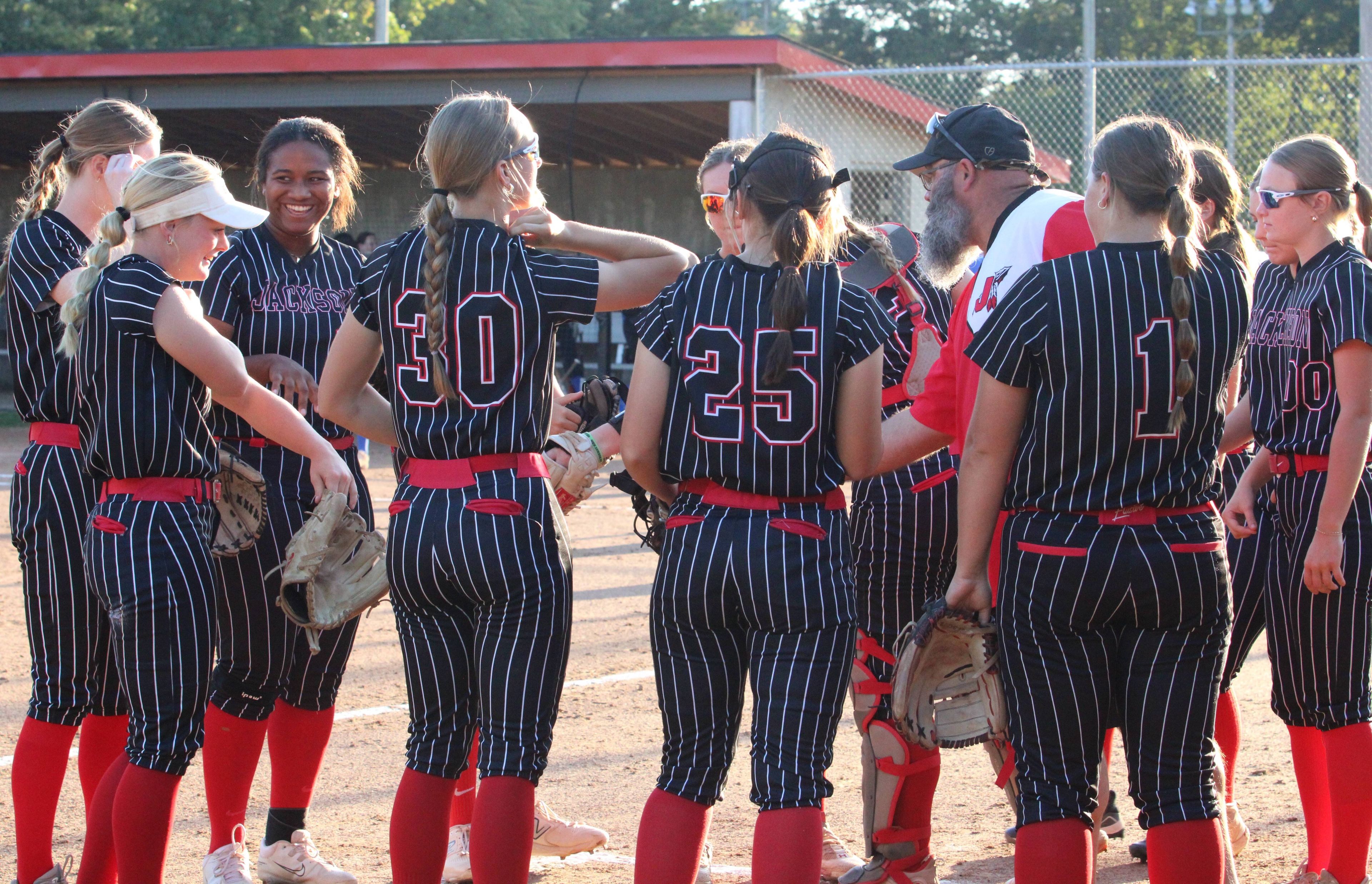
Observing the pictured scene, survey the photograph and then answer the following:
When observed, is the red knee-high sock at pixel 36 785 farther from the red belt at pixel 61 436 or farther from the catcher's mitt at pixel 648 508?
the catcher's mitt at pixel 648 508

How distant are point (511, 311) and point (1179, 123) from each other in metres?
1.89

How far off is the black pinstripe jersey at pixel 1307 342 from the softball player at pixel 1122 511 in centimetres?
88

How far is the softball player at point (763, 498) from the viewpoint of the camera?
2908 mm

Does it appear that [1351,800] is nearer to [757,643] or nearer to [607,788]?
[757,643]

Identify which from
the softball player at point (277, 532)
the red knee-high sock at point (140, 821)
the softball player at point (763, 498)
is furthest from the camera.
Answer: the softball player at point (277, 532)

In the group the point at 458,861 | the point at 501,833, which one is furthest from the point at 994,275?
the point at 458,861

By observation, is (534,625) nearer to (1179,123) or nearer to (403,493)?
(403,493)

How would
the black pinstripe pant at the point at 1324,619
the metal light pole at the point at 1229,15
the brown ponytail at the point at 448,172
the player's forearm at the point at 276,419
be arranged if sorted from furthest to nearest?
the metal light pole at the point at 1229,15 → the black pinstripe pant at the point at 1324,619 → the player's forearm at the point at 276,419 → the brown ponytail at the point at 448,172

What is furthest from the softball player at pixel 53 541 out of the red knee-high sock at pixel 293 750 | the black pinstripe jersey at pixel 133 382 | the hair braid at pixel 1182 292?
the hair braid at pixel 1182 292

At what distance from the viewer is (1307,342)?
12.0 feet

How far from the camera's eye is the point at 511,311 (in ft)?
10.0

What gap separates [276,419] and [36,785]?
1.28 m

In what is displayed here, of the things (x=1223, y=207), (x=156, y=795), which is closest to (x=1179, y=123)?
(x=1223, y=207)

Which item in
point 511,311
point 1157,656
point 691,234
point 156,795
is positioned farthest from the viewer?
point 691,234
